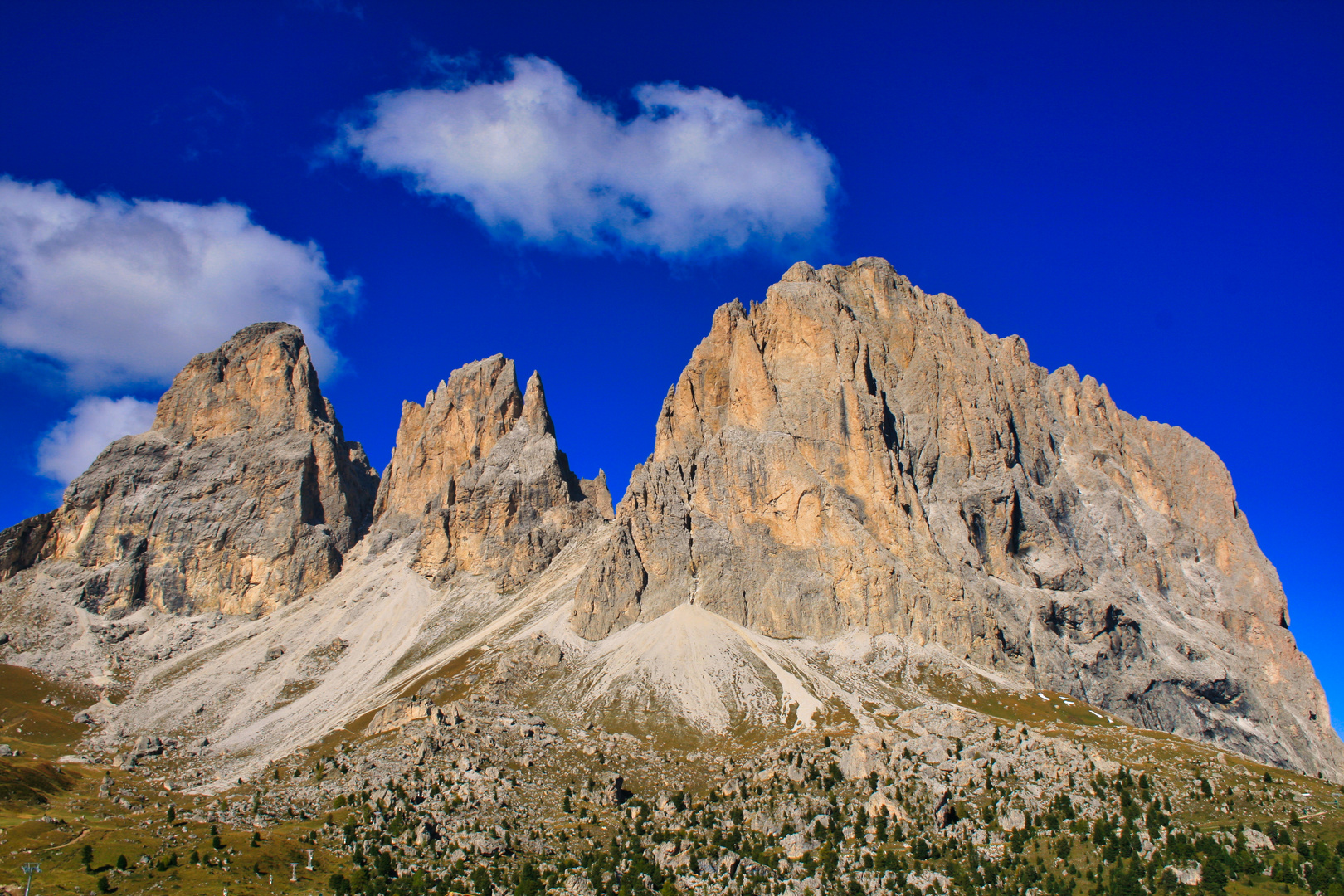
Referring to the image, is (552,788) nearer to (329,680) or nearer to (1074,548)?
(329,680)

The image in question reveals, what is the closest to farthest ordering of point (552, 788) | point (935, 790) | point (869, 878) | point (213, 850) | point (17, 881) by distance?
point (17, 881) < point (869, 878) < point (213, 850) < point (935, 790) < point (552, 788)

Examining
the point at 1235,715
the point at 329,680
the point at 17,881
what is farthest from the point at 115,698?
the point at 1235,715

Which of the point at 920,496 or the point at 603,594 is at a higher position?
the point at 920,496

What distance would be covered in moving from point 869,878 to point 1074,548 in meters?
127

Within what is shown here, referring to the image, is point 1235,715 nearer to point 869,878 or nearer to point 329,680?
point 869,878

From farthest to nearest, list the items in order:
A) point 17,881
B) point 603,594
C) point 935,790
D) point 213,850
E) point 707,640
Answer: point 603,594 → point 707,640 → point 935,790 → point 213,850 → point 17,881

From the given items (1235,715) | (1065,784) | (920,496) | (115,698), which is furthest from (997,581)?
(115,698)

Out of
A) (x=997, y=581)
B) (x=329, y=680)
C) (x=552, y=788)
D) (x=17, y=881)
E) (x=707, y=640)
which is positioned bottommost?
(x=17, y=881)

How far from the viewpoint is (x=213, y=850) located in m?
96.9

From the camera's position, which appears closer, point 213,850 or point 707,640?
point 213,850

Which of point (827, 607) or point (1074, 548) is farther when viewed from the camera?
point (1074, 548)

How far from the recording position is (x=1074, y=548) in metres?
194

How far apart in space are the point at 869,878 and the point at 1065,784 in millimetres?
31024

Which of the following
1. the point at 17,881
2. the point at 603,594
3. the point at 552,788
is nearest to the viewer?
the point at 17,881
